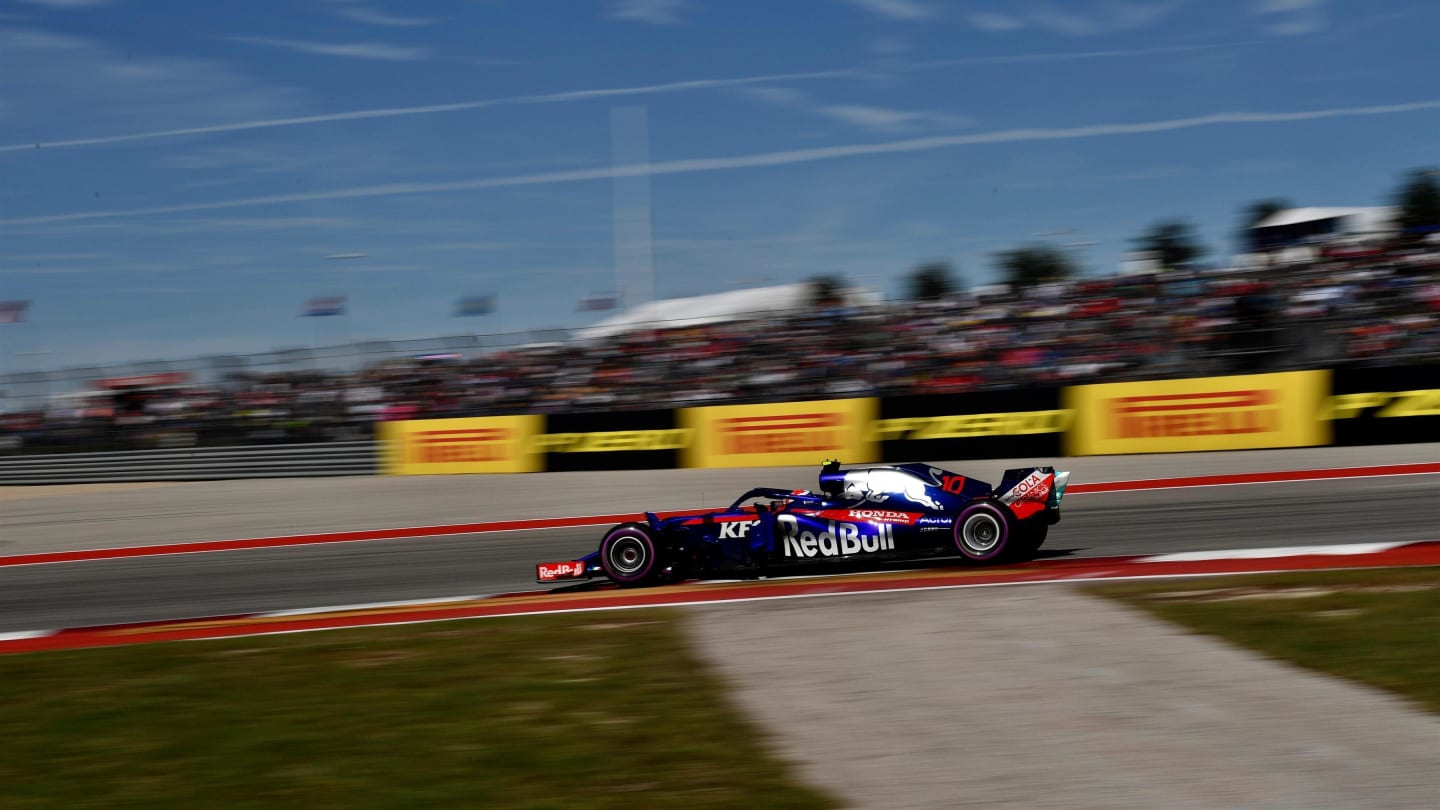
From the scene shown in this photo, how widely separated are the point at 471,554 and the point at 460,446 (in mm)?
10888

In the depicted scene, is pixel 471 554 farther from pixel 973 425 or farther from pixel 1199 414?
pixel 1199 414

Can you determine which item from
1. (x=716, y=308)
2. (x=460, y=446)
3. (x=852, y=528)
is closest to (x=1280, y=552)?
(x=852, y=528)

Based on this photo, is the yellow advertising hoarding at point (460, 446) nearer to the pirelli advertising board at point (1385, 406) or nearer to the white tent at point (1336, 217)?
the pirelli advertising board at point (1385, 406)

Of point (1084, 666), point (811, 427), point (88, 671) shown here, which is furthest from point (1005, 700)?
point (811, 427)

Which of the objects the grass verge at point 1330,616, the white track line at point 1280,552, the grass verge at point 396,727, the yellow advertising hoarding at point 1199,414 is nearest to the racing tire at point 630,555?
the grass verge at point 396,727

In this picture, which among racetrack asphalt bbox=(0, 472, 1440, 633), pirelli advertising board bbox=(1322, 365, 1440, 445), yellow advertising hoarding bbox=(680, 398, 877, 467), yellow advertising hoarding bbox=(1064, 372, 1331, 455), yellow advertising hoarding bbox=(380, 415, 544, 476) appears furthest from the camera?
yellow advertising hoarding bbox=(380, 415, 544, 476)

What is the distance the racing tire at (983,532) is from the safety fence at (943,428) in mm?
10182

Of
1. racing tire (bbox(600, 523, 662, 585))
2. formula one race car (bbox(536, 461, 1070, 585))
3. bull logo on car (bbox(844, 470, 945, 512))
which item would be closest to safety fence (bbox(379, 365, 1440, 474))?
formula one race car (bbox(536, 461, 1070, 585))

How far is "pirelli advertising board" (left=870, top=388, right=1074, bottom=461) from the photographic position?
20469 mm

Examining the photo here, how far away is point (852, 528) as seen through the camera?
35.2 feet

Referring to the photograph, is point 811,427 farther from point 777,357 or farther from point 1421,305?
point 1421,305

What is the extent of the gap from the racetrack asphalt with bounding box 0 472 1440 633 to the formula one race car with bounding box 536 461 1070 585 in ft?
4.23

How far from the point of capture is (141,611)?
12328 mm

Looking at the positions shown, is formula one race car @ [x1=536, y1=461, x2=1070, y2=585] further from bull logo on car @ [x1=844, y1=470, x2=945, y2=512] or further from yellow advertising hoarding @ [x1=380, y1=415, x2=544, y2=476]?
yellow advertising hoarding @ [x1=380, y1=415, x2=544, y2=476]
